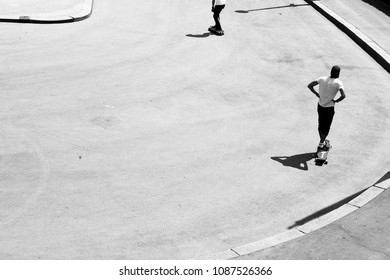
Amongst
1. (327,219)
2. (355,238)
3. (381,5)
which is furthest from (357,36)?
(355,238)

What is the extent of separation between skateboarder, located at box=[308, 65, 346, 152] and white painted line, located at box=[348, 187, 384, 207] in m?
1.53

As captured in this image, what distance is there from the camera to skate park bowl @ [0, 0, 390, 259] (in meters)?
10.3

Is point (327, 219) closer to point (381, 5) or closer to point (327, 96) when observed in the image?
point (327, 96)

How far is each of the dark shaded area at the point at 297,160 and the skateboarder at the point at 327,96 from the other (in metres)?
0.32

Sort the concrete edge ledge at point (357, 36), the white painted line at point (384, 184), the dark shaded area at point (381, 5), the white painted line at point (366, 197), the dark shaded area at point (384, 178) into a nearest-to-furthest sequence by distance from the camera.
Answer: the white painted line at point (366, 197) → the white painted line at point (384, 184) → the dark shaded area at point (384, 178) → the concrete edge ledge at point (357, 36) → the dark shaded area at point (381, 5)

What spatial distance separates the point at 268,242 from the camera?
989 cm

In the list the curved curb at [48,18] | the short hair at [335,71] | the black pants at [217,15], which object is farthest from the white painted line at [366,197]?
the curved curb at [48,18]

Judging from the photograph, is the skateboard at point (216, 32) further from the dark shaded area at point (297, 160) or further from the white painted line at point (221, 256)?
the white painted line at point (221, 256)

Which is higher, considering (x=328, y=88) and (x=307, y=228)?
(x=328, y=88)

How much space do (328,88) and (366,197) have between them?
2235 mm

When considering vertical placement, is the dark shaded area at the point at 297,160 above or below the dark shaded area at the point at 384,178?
below

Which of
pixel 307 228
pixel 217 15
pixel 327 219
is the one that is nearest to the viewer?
pixel 307 228

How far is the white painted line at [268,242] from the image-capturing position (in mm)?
9656

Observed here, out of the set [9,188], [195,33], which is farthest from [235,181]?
[195,33]
